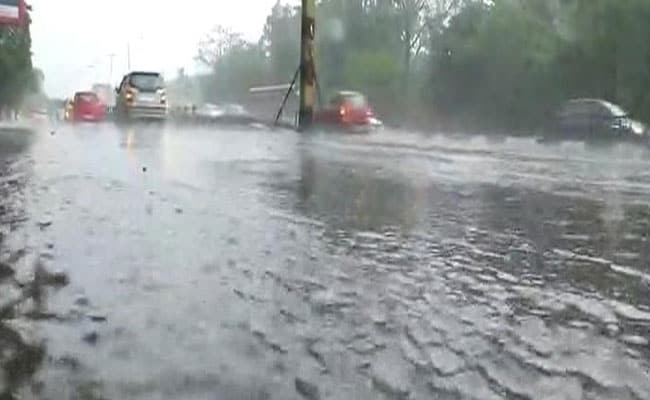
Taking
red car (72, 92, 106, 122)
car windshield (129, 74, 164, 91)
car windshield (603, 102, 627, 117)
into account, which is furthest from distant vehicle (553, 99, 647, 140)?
red car (72, 92, 106, 122)

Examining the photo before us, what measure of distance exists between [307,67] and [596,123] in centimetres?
962

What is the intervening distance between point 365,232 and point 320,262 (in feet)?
4.77

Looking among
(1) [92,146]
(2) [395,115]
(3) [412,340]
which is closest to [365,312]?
(3) [412,340]

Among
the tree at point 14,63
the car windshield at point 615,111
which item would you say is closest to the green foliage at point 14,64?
the tree at point 14,63

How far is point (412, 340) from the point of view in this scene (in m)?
4.84

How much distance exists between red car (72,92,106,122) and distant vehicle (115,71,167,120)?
621 centimetres

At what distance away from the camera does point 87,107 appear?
45406mm

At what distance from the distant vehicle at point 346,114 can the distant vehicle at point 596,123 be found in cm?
680

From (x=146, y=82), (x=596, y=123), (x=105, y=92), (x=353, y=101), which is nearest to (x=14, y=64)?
(x=105, y=92)

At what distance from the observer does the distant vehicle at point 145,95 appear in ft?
125

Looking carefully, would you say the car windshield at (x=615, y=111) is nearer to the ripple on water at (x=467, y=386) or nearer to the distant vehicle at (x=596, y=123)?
the distant vehicle at (x=596, y=123)

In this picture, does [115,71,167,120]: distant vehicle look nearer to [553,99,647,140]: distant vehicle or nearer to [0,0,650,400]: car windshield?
[553,99,647,140]: distant vehicle

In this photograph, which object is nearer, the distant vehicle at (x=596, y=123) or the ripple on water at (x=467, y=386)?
the ripple on water at (x=467, y=386)

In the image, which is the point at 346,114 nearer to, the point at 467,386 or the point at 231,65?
the point at 467,386
